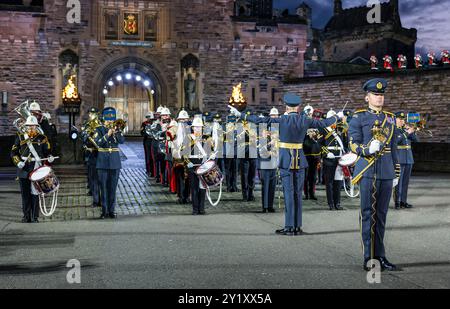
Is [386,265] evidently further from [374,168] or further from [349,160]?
[349,160]

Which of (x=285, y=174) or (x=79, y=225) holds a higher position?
(x=285, y=174)

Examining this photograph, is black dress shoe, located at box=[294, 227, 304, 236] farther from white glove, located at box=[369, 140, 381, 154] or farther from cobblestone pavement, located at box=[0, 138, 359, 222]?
white glove, located at box=[369, 140, 381, 154]

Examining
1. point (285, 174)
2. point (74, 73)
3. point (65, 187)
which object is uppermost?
point (74, 73)

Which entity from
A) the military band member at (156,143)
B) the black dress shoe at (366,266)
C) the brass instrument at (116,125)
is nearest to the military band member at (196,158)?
the brass instrument at (116,125)

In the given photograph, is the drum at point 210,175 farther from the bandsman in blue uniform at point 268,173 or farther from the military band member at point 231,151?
the military band member at point 231,151

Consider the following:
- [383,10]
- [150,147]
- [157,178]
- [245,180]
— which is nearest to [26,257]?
[245,180]

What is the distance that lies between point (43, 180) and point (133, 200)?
335cm

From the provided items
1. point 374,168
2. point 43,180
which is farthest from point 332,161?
point 43,180

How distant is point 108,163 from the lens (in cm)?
1042

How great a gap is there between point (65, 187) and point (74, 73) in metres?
16.8

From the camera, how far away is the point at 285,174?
878cm

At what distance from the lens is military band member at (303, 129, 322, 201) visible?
1340 centimetres

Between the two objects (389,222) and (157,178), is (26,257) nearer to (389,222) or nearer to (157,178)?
(389,222)

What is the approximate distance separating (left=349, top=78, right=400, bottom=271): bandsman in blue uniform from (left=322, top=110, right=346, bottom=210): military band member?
493cm
